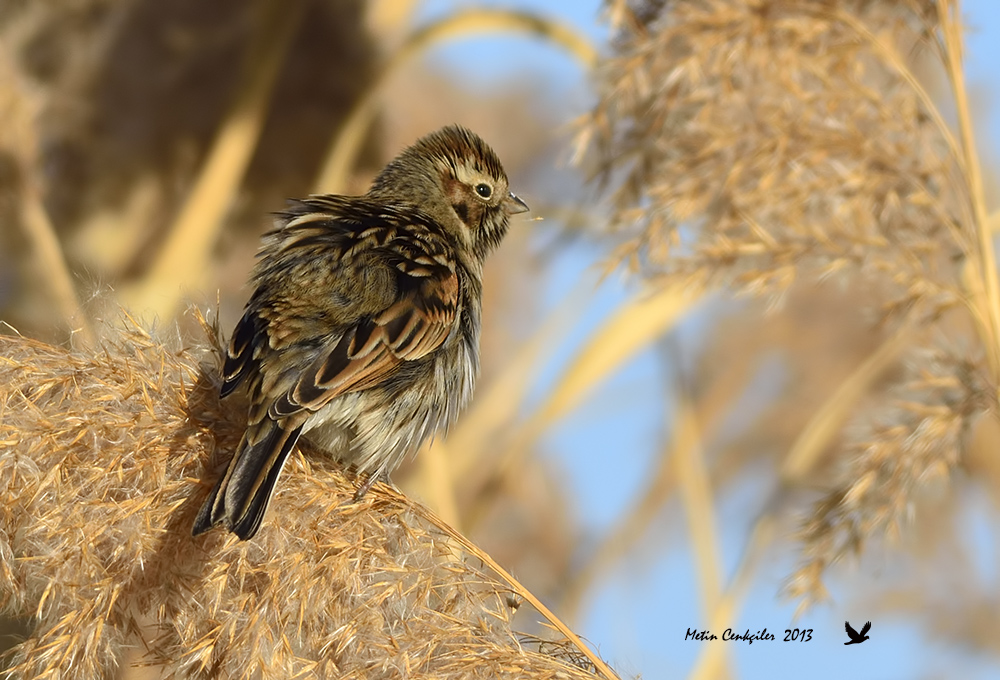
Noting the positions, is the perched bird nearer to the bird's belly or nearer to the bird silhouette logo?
the bird's belly

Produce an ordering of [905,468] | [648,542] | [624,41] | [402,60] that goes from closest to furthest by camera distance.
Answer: [905,468], [624,41], [402,60], [648,542]

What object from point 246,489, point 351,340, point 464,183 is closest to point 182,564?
point 246,489

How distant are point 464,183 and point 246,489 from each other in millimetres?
1514

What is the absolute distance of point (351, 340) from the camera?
2119 millimetres

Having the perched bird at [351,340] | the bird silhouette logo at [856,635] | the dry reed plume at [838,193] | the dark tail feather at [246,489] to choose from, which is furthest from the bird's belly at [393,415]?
the bird silhouette logo at [856,635]

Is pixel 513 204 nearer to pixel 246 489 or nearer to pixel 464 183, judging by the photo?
pixel 464 183

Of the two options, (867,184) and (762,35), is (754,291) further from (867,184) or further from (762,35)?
(762,35)

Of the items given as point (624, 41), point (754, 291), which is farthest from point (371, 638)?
point (624, 41)

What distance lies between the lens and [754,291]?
244cm

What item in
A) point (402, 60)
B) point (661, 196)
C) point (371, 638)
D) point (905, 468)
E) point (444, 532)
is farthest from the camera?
point (402, 60)

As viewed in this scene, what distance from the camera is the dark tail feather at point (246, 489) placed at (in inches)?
64.2

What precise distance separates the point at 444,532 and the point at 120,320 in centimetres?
76

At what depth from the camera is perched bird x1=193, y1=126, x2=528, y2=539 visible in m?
1.87

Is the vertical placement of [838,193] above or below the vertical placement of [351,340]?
above
